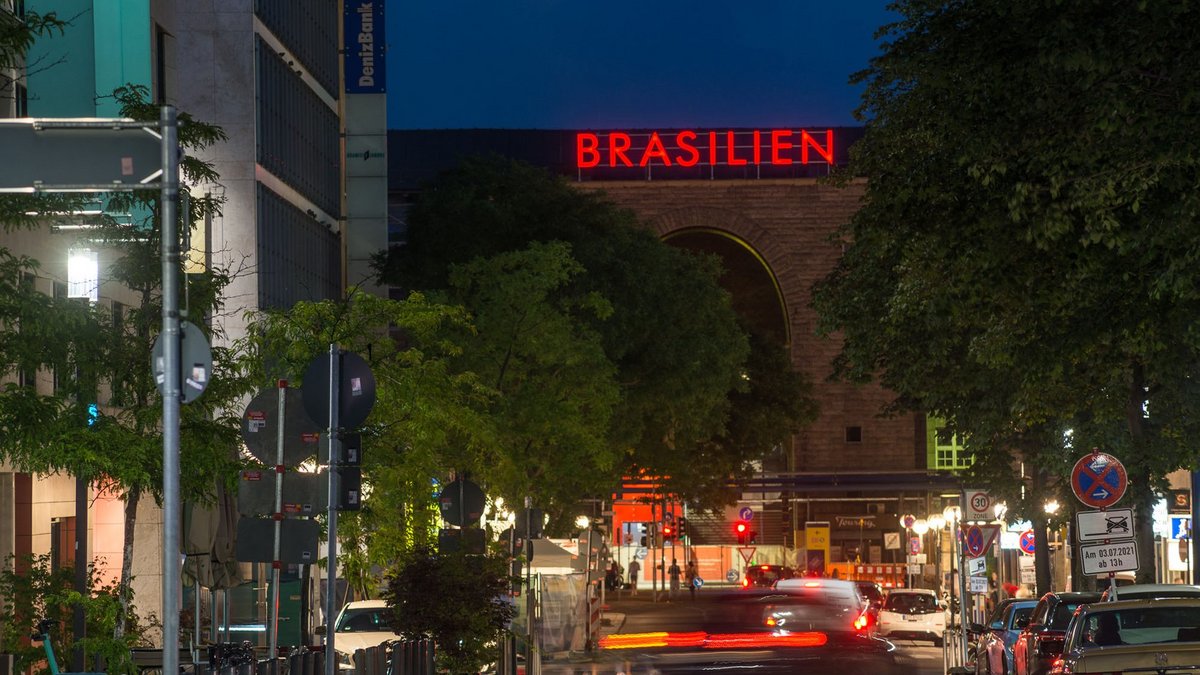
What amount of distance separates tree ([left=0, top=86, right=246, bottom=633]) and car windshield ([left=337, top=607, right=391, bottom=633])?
7050mm

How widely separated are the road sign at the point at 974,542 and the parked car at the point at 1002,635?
3918mm

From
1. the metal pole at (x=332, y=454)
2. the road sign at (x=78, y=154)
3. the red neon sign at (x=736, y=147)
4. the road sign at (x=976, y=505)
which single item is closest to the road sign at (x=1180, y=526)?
the road sign at (x=976, y=505)

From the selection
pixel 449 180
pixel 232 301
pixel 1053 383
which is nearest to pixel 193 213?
pixel 1053 383

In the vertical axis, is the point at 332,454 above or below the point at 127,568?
above

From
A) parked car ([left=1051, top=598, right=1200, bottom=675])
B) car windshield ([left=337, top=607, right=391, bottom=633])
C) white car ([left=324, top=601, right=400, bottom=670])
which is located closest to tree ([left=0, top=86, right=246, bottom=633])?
white car ([left=324, top=601, right=400, bottom=670])

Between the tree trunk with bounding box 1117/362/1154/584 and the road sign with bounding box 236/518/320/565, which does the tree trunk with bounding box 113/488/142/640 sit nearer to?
the road sign with bounding box 236/518/320/565

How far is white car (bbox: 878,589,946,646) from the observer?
4522 centimetres

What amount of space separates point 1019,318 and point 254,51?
1033 inches

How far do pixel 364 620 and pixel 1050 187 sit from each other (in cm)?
1300

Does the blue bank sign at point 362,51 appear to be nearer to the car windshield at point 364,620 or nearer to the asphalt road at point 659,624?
the asphalt road at point 659,624

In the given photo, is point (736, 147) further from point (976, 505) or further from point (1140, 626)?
point (1140, 626)

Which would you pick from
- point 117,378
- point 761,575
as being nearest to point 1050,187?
point 117,378

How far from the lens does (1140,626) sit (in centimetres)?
1880

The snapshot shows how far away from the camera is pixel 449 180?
2192 inches
